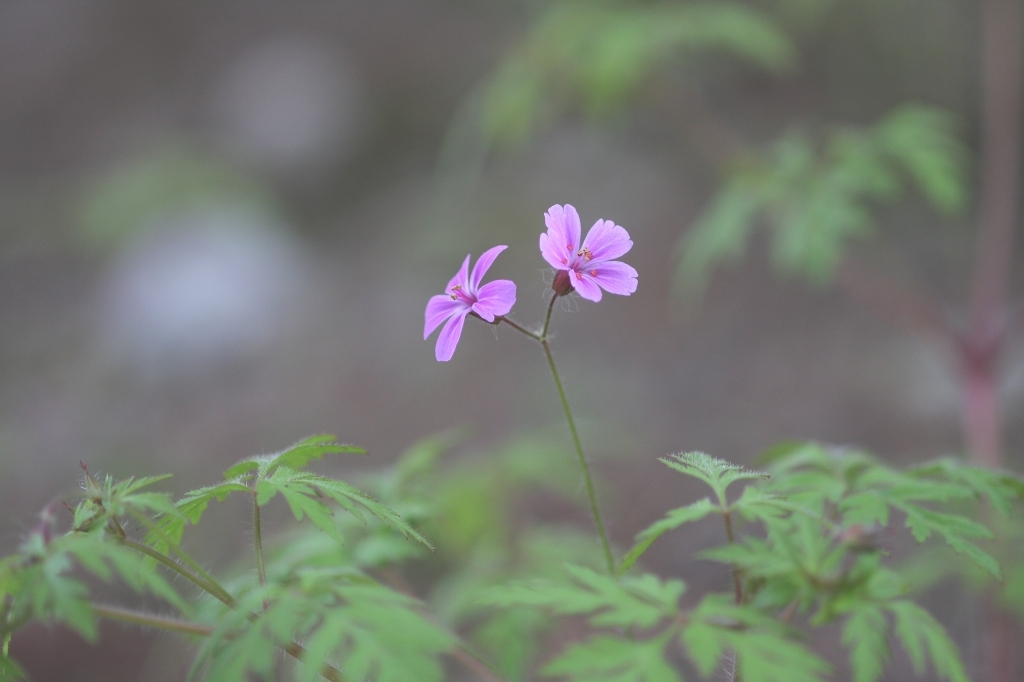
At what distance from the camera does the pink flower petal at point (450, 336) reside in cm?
125

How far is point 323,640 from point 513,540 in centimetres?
149

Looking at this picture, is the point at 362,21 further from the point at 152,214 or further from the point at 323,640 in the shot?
the point at 323,640

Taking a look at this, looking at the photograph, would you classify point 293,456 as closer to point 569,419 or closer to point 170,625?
point 170,625

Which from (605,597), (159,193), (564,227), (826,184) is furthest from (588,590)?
(159,193)

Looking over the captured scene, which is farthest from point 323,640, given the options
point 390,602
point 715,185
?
point 715,185

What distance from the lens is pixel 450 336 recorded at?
1.28 m

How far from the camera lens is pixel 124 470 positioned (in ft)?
15.1

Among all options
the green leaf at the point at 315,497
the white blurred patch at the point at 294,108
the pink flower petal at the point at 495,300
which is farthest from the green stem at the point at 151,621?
the white blurred patch at the point at 294,108

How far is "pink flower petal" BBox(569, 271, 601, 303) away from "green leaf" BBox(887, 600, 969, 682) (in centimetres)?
65

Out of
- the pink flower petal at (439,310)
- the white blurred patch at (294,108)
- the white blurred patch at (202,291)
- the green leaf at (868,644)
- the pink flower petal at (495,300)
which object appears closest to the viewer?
the green leaf at (868,644)

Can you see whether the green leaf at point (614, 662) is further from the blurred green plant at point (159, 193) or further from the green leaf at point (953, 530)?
the blurred green plant at point (159, 193)

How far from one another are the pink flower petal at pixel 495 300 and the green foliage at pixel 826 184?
134cm

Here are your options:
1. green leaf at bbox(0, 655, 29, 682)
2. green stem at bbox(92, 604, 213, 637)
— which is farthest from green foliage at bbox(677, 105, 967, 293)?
green leaf at bbox(0, 655, 29, 682)

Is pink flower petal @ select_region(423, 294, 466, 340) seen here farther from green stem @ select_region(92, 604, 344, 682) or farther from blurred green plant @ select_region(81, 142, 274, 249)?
blurred green plant @ select_region(81, 142, 274, 249)
